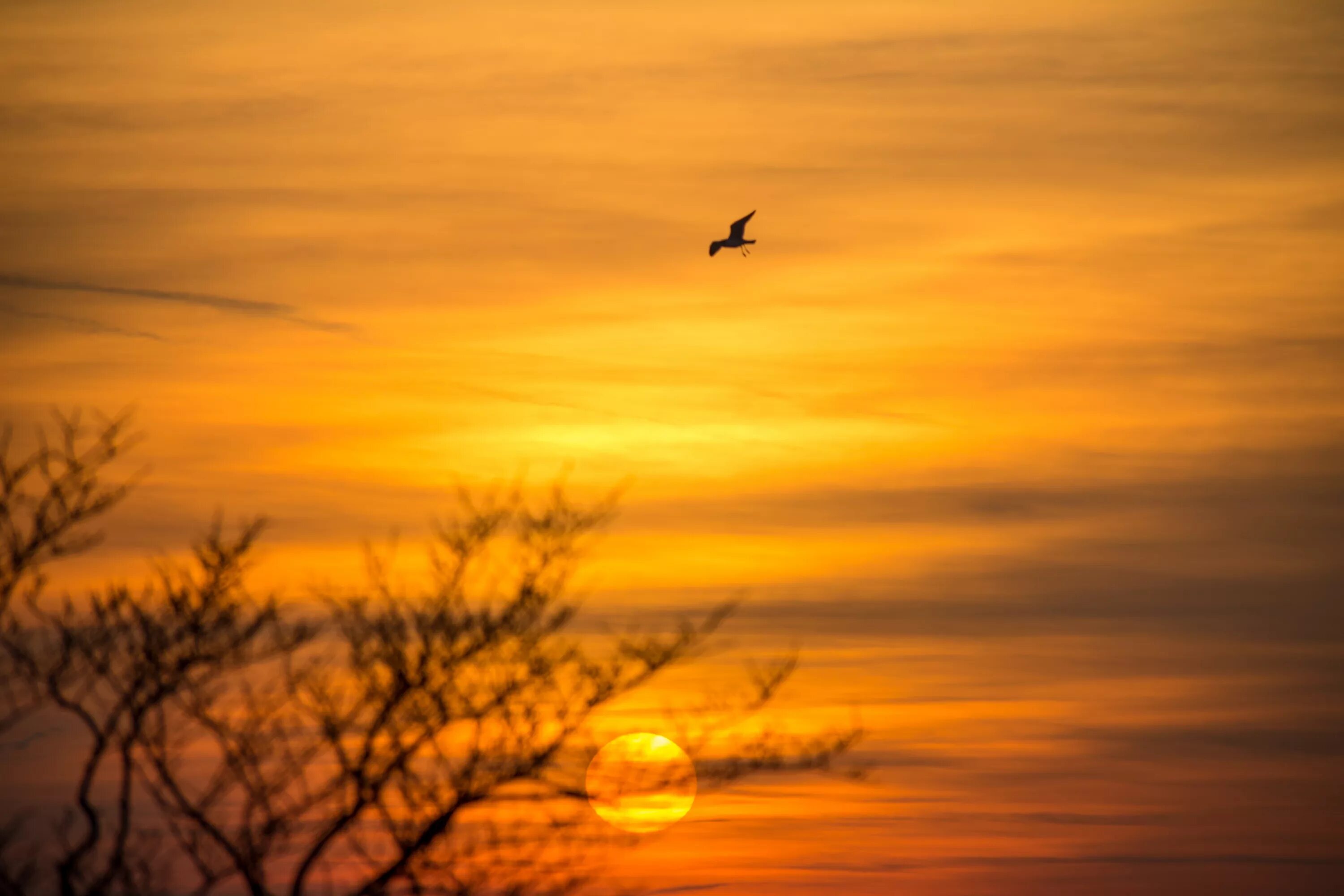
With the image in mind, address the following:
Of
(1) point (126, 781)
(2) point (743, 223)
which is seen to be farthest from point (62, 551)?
(2) point (743, 223)

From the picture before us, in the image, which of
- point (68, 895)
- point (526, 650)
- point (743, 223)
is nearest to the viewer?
point (68, 895)

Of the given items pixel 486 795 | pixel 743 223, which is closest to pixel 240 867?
pixel 486 795

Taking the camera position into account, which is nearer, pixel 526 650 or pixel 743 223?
pixel 526 650

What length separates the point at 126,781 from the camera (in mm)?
19188

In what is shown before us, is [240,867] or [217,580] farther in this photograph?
[217,580]

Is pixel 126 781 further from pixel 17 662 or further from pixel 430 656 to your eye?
pixel 430 656

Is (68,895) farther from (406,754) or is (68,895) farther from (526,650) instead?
(526,650)

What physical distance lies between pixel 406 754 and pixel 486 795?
3.19 feet

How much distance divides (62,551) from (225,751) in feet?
9.36

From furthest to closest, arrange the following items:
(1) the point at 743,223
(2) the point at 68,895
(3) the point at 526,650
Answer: (1) the point at 743,223, (3) the point at 526,650, (2) the point at 68,895

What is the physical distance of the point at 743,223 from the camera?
30.6 metres

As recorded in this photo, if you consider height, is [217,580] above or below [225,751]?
above

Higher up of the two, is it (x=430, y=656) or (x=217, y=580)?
(x=217, y=580)

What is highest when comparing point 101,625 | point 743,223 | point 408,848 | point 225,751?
point 743,223
